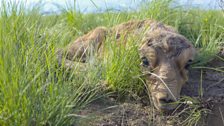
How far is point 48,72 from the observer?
272 cm

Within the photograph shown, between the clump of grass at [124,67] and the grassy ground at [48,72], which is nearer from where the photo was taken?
the grassy ground at [48,72]

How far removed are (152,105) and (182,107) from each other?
0.28 meters

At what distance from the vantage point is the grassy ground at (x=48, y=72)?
2.11m

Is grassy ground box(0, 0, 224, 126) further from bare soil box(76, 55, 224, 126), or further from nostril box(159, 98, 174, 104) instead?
nostril box(159, 98, 174, 104)

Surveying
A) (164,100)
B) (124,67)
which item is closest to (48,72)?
(124,67)

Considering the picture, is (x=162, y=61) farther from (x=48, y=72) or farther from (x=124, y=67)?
(x=48, y=72)

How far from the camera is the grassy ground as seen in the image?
2105mm

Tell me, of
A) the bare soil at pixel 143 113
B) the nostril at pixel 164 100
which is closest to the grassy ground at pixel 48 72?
the bare soil at pixel 143 113

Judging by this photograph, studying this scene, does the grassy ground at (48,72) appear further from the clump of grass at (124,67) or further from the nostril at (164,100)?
the nostril at (164,100)

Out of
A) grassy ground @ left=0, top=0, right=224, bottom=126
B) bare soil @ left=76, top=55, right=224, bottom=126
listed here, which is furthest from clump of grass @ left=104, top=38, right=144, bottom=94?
bare soil @ left=76, top=55, right=224, bottom=126

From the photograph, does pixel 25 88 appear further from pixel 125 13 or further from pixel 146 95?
pixel 125 13

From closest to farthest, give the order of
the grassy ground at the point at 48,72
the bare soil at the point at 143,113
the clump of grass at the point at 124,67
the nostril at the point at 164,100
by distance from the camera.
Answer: the grassy ground at the point at 48,72, the bare soil at the point at 143,113, the nostril at the point at 164,100, the clump of grass at the point at 124,67

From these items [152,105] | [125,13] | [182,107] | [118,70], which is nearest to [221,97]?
[182,107]

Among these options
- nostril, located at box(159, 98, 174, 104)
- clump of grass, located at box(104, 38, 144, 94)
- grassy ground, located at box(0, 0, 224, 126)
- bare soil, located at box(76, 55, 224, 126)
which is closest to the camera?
grassy ground, located at box(0, 0, 224, 126)
